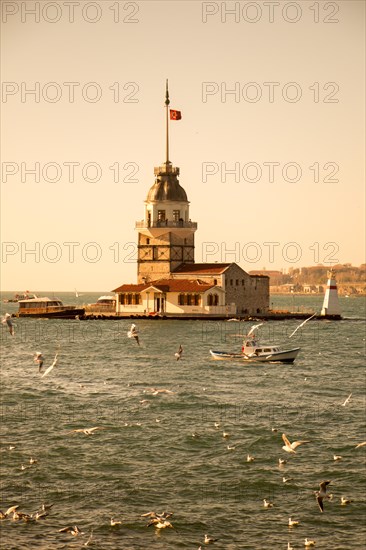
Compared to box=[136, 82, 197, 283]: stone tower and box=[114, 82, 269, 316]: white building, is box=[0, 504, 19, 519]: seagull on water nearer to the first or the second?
box=[114, 82, 269, 316]: white building

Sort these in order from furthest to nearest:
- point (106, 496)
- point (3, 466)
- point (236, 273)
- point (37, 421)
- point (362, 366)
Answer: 1. point (236, 273)
2. point (362, 366)
3. point (37, 421)
4. point (3, 466)
5. point (106, 496)

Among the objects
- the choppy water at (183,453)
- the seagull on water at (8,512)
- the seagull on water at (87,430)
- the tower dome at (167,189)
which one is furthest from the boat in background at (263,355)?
the tower dome at (167,189)

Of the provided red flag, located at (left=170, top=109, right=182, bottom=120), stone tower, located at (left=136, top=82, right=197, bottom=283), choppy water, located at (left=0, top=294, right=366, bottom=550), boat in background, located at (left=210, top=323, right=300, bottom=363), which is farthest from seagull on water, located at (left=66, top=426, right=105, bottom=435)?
red flag, located at (left=170, top=109, right=182, bottom=120)

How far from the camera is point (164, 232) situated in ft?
443

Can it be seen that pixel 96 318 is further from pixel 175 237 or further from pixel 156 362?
pixel 156 362

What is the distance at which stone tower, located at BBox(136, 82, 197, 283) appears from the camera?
442 ft

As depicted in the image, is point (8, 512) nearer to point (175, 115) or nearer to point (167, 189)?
point (167, 189)

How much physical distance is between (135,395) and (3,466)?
65.1 ft

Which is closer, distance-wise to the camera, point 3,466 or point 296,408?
point 3,466

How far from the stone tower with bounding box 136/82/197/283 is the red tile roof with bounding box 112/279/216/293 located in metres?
3.37

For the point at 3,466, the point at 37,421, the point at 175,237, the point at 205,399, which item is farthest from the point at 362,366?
the point at 175,237

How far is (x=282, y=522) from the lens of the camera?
33.3 meters

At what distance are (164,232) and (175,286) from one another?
995 centimetres

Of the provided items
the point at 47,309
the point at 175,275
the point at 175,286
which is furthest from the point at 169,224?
the point at 47,309
